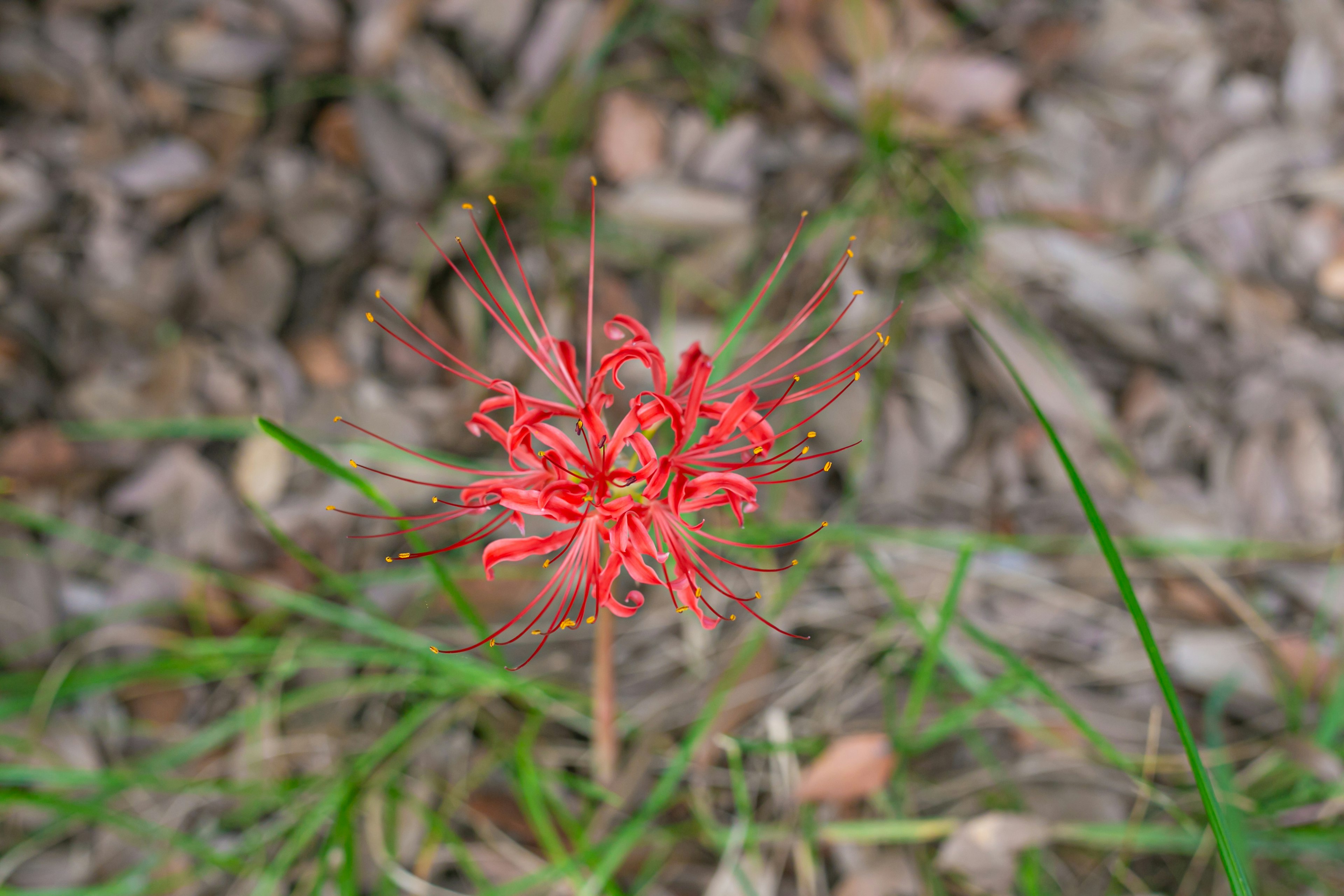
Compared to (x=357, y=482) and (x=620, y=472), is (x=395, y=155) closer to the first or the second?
(x=357, y=482)

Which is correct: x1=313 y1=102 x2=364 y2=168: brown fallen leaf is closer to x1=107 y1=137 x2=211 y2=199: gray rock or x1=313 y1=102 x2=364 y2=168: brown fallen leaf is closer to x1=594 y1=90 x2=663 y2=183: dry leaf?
x1=107 y1=137 x2=211 y2=199: gray rock

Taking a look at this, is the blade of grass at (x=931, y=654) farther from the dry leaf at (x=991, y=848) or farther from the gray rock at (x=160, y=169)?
the gray rock at (x=160, y=169)

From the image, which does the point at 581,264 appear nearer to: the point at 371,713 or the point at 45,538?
the point at 371,713

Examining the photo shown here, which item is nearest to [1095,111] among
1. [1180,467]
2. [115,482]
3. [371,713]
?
[1180,467]

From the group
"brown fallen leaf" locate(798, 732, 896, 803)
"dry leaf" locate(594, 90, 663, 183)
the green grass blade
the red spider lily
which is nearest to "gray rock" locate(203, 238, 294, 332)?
"dry leaf" locate(594, 90, 663, 183)

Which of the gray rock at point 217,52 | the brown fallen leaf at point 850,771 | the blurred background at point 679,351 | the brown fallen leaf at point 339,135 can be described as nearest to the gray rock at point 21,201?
the blurred background at point 679,351

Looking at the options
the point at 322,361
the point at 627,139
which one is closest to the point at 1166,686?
the point at 627,139
